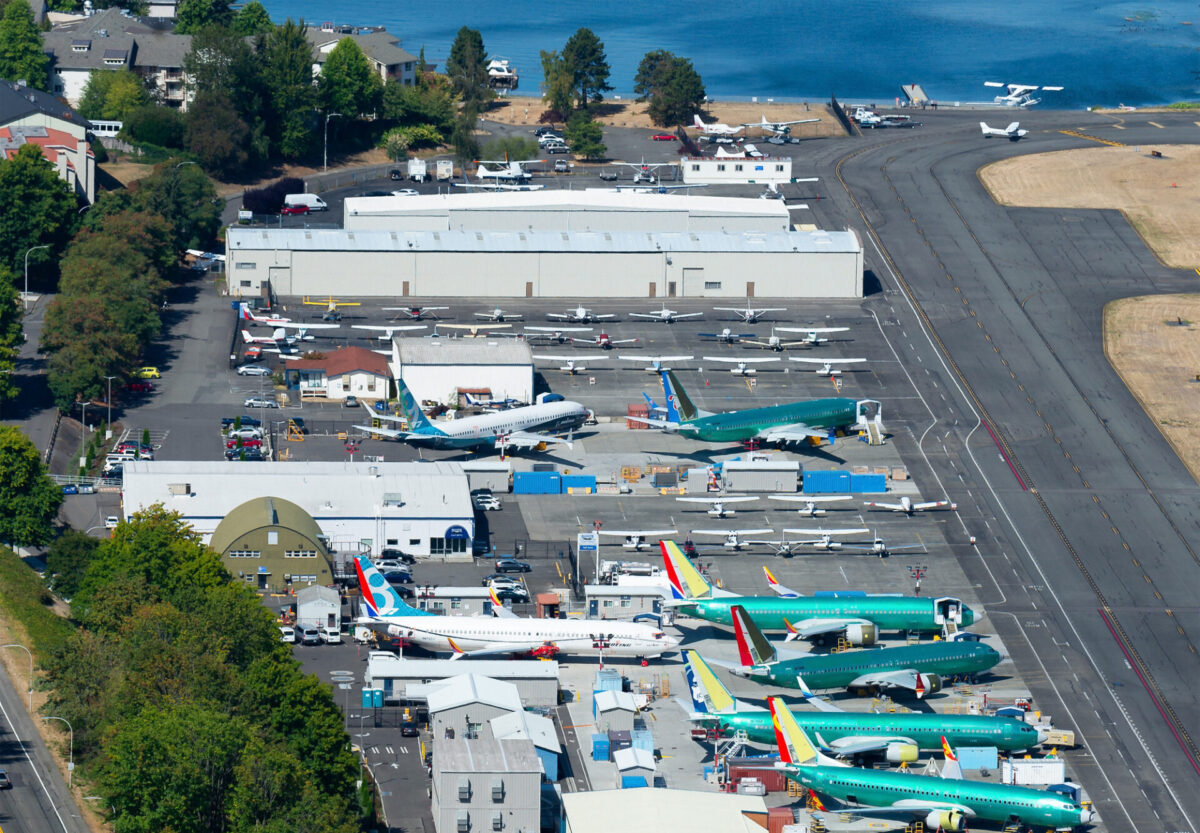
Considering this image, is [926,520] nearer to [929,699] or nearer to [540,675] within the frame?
[929,699]

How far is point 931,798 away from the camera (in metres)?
140

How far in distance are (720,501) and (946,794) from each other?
57670mm

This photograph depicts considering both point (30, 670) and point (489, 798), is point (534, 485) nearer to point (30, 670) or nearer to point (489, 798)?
point (30, 670)

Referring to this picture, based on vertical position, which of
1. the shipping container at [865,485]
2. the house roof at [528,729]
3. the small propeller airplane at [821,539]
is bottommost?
the house roof at [528,729]

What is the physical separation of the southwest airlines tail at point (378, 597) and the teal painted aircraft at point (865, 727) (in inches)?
964

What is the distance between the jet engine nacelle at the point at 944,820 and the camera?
457ft

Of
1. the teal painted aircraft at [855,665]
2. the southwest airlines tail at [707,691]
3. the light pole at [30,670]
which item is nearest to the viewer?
the southwest airlines tail at [707,691]

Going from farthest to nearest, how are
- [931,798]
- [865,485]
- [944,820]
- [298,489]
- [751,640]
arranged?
1. [865,485]
2. [298,489]
3. [751,640]
4. [931,798]
5. [944,820]

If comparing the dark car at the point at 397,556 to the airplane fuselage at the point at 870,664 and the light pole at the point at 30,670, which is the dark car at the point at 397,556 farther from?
the airplane fuselage at the point at 870,664

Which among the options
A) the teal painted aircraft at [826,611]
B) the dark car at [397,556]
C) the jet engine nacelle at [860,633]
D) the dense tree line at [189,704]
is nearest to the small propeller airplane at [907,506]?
the teal painted aircraft at [826,611]

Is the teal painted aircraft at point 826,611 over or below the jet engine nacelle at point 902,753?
over

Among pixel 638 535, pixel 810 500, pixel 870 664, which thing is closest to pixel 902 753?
pixel 870 664

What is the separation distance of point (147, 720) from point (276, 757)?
976 centimetres

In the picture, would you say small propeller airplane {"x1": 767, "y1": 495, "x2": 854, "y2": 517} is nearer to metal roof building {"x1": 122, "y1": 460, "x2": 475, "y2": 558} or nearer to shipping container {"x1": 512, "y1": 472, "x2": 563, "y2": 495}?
shipping container {"x1": 512, "y1": 472, "x2": 563, "y2": 495}
